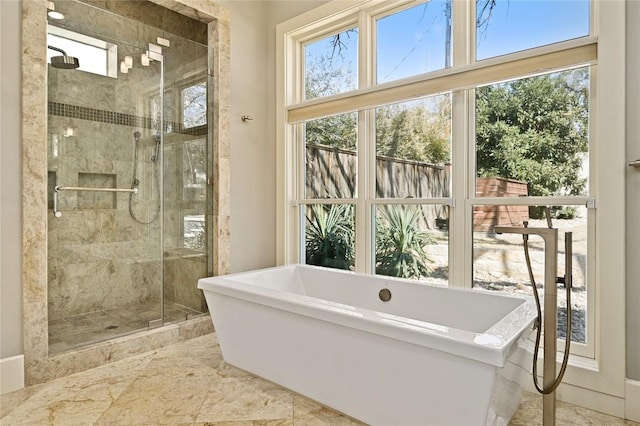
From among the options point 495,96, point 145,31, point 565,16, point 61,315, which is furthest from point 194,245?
point 565,16

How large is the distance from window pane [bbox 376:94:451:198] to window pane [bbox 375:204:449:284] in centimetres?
12

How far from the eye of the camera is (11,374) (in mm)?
2160

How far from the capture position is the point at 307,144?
3441mm

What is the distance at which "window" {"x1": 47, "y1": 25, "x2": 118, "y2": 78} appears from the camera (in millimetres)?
2383

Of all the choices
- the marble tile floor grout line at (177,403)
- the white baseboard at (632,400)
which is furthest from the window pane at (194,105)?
the white baseboard at (632,400)

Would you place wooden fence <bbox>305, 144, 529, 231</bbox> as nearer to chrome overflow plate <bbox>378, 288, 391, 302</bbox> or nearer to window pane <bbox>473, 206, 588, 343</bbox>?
window pane <bbox>473, 206, 588, 343</bbox>

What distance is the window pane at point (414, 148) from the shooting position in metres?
2.57

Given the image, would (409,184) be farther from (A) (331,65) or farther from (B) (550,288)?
(B) (550,288)

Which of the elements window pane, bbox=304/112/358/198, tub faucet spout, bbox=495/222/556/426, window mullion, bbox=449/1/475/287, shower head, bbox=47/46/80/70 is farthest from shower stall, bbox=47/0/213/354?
tub faucet spout, bbox=495/222/556/426

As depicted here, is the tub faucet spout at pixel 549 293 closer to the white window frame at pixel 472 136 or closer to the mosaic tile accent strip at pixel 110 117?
the white window frame at pixel 472 136

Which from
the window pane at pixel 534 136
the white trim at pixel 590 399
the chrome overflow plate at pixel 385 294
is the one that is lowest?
the white trim at pixel 590 399

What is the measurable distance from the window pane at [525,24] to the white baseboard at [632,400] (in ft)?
5.71

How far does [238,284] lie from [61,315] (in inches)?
47.6

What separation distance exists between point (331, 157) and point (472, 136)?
116cm
